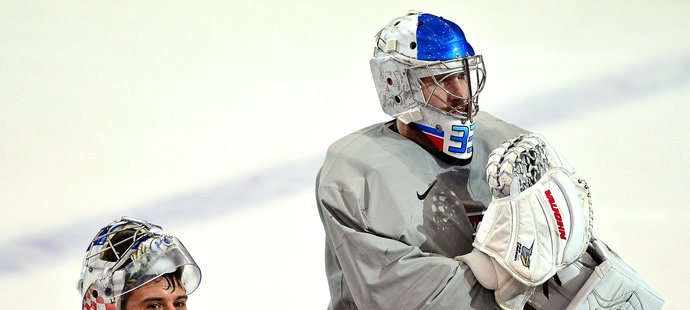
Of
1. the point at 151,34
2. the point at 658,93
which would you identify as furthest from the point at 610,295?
the point at 151,34

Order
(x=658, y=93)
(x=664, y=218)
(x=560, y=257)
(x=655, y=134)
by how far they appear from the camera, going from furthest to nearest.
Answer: (x=658, y=93), (x=655, y=134), (x=664, y=218), (x=560, y=257)

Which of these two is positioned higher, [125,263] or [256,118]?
[125,263]

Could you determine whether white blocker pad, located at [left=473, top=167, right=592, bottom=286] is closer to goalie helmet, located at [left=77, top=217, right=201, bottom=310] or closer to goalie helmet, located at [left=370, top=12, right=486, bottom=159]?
goalie helmet, located at [left=370, top=12, right=486, bottom=159]

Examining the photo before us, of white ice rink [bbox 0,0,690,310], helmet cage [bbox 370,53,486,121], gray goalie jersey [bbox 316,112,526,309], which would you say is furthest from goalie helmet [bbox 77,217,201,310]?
white ice rink [bbox 0,0,690,310]

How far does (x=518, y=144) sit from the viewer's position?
2.79 meters

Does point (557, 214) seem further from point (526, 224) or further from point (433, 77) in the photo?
point (433, 77)

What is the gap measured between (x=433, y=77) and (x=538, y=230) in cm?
51

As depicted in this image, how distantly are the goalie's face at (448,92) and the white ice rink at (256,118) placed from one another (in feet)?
3.37

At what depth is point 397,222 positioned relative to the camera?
286 centimetres

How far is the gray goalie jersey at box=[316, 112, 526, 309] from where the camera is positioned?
2.78 metres

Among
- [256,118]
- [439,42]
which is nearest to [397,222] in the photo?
[439,42]

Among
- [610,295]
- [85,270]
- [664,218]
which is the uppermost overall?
[85,270]

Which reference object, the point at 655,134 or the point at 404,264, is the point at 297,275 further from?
the point at 655,134

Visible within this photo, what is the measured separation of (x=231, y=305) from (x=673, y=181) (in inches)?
62.9
